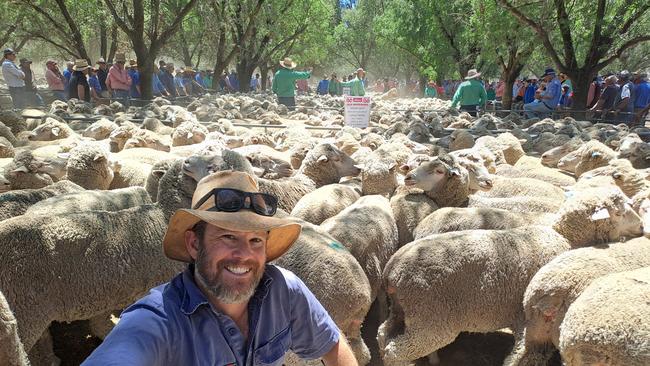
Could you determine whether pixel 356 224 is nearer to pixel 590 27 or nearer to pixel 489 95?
pixel 590 27

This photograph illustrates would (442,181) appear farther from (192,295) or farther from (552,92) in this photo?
(552,92)

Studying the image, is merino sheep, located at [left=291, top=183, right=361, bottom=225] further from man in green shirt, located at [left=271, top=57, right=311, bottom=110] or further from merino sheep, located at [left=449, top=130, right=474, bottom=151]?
man in green shirt, located at [left=271, top=57, right=311, bottom=110]

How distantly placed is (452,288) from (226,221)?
2.18m

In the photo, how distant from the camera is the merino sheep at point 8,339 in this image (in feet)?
7.43

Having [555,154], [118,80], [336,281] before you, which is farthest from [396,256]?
[118,80]

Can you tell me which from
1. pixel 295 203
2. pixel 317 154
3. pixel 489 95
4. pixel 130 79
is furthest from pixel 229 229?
pixel 489 95

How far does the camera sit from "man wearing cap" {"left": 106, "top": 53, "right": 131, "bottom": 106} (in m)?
14.7

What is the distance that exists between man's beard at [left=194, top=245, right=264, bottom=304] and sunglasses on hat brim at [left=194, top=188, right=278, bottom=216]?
0.17 m

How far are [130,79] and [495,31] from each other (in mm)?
12255

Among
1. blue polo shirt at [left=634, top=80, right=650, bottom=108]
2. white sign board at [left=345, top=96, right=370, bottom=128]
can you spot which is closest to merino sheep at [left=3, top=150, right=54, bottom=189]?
white sign board at [left=345, top=96, right=370, bottom=128]

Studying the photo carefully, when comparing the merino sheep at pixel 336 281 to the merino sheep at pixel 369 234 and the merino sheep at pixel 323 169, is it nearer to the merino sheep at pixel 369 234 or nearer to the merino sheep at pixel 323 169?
the merino sheep at pixel 369 234

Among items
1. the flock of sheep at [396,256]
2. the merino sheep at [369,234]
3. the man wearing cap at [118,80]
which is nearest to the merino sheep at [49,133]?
the flock of sheep at [396,256]

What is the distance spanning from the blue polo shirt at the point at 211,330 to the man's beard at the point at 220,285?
4cm

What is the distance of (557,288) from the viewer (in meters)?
2.98
